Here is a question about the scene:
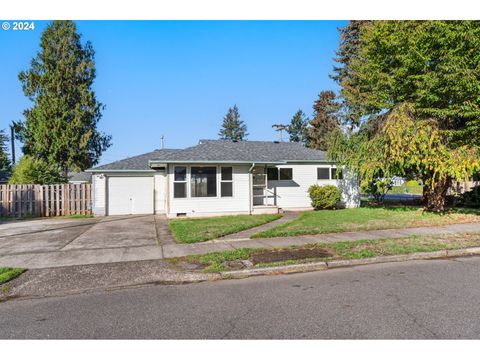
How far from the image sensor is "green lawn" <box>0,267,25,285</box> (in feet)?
17.6

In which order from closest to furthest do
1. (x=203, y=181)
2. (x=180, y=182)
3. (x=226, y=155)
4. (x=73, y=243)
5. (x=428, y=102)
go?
(x=73, y=243) < (x=428, y=102) < (x=180, y=182) < (x=203, y=181) < (x=226, y=155)

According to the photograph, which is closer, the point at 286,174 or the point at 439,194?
the point at 439,194

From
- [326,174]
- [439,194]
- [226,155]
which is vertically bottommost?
[439,194]

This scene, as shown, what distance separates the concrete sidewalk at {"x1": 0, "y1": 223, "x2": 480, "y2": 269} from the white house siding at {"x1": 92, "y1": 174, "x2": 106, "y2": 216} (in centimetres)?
913

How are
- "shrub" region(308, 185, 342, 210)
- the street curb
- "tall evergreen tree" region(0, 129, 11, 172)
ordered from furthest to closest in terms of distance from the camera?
"tall evergreen tree" region(0, 129, 11, 172)
"shrub" region(308, 185, 342, 210)
the street curb

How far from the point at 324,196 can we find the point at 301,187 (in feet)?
5.40

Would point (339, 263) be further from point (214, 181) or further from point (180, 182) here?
point (180, 182)

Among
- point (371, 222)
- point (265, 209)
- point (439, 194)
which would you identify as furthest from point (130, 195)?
point (439, 194)

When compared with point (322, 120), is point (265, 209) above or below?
below

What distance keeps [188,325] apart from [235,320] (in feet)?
1.88

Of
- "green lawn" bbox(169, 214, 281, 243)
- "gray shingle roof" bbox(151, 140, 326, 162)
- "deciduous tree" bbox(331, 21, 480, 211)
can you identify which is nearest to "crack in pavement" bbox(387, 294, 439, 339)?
"green lawn" bbox(169, 214, 281, 243)

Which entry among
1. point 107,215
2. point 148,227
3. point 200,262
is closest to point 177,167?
point 148,227

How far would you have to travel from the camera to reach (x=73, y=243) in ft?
28.3

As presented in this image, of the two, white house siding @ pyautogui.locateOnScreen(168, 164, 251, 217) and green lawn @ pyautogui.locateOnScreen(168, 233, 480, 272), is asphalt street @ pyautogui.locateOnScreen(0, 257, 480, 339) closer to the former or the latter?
green lawn @ pyautogui.locateOnScreen(168, 233, 480, 272)
